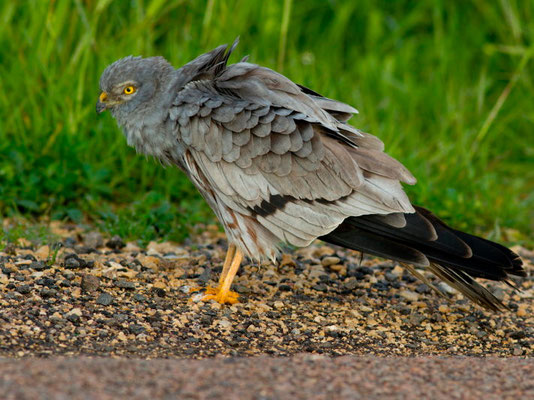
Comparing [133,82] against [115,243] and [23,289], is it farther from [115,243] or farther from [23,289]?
[23,289]

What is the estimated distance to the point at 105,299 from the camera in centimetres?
411

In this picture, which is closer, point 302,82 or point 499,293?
point 499,293

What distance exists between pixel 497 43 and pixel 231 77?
4.69m

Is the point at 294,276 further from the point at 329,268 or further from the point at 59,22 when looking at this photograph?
the point at 59,22

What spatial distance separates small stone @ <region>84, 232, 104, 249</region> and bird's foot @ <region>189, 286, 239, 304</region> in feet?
3.39

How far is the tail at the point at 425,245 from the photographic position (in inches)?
160

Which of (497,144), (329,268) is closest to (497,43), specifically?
(497,144)

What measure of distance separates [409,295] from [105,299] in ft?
6.36

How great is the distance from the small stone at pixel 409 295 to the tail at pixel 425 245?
0.63 metres

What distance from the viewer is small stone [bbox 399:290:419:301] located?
483 cm

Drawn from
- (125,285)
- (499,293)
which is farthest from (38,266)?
(499,293)

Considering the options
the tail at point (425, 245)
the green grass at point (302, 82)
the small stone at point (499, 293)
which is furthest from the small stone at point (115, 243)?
the small stone at point (499, 293)

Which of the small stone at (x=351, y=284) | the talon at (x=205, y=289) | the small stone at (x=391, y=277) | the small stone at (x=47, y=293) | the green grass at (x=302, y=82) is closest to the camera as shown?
the small stone at (x=47, y=293)

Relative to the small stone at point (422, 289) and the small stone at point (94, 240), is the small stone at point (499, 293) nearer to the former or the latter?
the small stone at point (422, 289)
